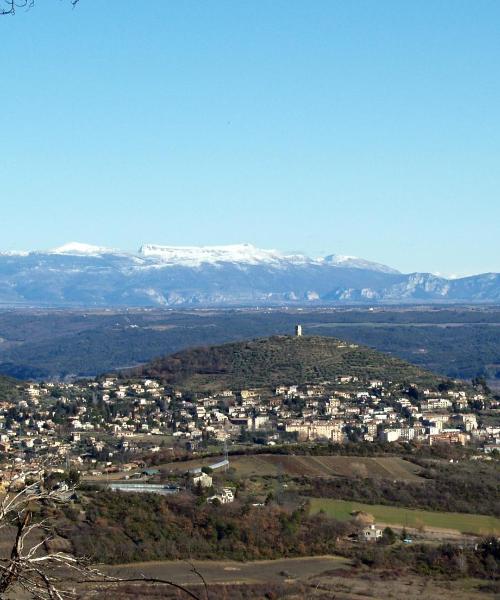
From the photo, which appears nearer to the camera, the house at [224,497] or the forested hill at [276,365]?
the house at [224,497]

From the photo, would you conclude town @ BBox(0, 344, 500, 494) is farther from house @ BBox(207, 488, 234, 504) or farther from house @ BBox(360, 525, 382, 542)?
house @ BBox(360, 525, 382, 542)

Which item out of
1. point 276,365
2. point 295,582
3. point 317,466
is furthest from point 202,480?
point 276,365

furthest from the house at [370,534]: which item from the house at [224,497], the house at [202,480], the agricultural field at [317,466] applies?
the agricultural field at [317,466]

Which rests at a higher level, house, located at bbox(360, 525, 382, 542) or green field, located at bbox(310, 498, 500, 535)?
house, located at bbox(360, 525, 382, 542)

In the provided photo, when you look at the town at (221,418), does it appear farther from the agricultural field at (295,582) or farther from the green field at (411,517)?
the agricultural field at (295,582)

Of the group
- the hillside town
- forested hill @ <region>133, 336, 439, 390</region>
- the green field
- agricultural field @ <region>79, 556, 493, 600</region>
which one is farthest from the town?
agricultural field @ <region>79, 556, 493, 600</region>

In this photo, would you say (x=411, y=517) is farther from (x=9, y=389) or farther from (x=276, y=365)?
(x=276, y=365)
